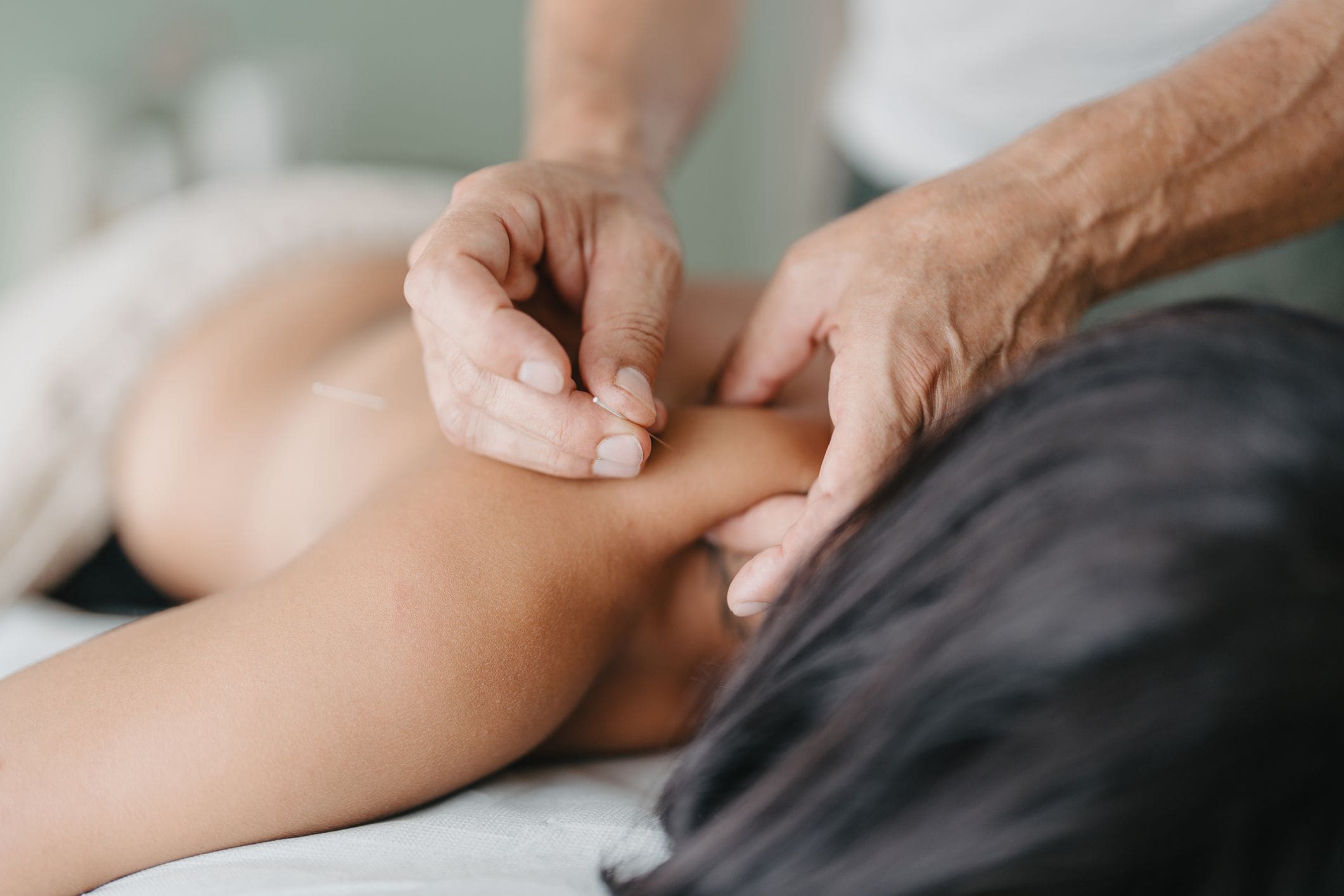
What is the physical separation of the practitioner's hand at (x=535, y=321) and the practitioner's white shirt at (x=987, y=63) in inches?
31.4

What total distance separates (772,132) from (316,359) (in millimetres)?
2463

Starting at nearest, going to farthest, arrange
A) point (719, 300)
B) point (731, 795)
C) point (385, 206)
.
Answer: point (731, 795) < point (719, 300) < point (385, 206)

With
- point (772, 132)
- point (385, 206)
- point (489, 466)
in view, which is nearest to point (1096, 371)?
point (489, 466)

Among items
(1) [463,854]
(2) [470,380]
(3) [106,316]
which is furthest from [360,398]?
(3) [106,316]

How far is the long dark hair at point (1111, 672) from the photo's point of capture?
414 mm

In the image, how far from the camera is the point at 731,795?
537mm

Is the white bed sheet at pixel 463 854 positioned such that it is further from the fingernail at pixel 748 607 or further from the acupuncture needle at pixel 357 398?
the acupuncture needle at pixel 357 398

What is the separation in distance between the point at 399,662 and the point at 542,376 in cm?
20

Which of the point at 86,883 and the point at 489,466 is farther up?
the point at 489,466

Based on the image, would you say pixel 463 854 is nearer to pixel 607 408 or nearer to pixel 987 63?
pixel 607 408

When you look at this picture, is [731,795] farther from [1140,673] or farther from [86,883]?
[86,883]

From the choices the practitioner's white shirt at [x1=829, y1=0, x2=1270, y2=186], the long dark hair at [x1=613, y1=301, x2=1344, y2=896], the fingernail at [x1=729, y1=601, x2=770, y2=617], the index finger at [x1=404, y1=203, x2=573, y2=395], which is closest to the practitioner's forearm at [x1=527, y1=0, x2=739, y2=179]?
the practitioner's white shirt at [x1=829, y1=0, x2=1270, y2=186]

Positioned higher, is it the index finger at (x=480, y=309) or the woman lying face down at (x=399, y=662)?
the index finger at (x=480, y=309)

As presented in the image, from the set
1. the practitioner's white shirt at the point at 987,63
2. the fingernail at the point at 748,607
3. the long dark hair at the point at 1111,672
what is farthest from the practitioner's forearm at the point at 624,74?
the long dark hair at the point at 1111,672
